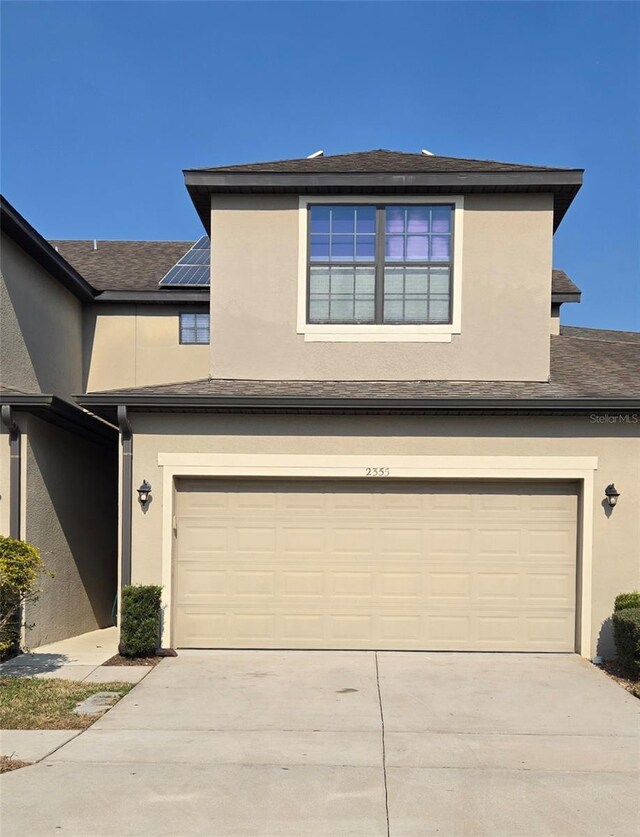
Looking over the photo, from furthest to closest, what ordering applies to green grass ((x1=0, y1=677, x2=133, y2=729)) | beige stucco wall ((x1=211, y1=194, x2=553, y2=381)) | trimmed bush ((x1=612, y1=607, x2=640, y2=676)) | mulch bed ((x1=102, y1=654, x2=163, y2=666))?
1. beige stucco wall ((x1=211, y1=194, x2=553, y2=381))
2. mulch bed ((x1=102, y1=654, x2=163, y2=666))
3. trimmed bush ((x1=612, y1=607, x2=640, y2=676))
4. green grass ((x1=0, y1=677, x2=133, y2=729))

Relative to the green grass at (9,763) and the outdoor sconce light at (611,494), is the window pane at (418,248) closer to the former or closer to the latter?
the outdoor sconce light at (611,494)

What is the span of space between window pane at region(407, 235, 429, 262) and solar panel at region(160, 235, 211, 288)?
17.7 feet

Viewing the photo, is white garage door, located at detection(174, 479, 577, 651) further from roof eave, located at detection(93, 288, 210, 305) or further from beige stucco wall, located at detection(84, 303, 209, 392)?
roof eave, located at detection(93, 288, 210, 305)

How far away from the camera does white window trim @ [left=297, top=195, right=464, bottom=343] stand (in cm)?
1173

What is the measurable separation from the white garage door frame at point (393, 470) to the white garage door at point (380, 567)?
0.58 feet

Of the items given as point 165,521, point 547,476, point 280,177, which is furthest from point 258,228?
point 547,476

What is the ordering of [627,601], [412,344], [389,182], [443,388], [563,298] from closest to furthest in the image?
[627,601], [443,388], [389,182], [412,344], [563,298]

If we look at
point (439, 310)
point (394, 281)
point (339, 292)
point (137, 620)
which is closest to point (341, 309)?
point (339, 292)

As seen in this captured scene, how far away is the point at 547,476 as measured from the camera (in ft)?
35.0

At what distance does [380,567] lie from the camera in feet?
35.4

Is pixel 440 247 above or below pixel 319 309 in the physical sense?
above

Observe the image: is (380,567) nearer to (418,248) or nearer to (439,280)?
(439,280)

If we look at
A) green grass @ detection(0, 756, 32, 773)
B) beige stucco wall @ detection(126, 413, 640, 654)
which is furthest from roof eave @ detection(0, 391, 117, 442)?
green grass @ detection(0, 756, 32, 773)

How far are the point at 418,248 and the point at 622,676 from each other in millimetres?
6339
